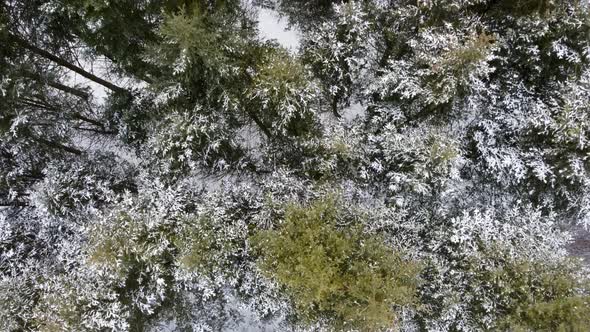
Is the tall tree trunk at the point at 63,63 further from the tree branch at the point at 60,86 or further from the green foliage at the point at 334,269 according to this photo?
the green foliage at the point at 334,269

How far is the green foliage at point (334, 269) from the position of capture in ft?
20.0

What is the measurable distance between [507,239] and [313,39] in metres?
4.67

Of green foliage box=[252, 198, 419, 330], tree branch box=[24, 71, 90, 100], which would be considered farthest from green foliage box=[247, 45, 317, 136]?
tree branch box=[24, 71, 90, 100]

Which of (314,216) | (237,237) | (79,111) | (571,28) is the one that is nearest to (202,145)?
(237,237)

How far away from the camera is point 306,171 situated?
767cm

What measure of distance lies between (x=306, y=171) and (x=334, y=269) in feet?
6.80

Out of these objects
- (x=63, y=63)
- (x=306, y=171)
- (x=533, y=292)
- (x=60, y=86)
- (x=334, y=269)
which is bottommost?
(x=334, y=269)

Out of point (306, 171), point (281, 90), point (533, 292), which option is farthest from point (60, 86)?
point (533, 292)

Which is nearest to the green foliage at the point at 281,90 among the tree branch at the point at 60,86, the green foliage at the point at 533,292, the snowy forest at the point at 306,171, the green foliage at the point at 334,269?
the snowy forest at the point at 306,171

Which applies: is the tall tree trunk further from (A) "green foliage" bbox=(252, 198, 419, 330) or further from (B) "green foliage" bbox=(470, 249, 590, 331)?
(B) "green foliage" bbox=(470, 249, 590, 331)

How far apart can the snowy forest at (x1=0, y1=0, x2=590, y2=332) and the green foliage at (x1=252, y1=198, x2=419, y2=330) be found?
0.03m

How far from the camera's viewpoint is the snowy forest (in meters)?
6.45

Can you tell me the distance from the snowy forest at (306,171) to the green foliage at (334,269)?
3 centimetres

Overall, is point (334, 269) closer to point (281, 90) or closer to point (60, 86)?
point (281, 90)
